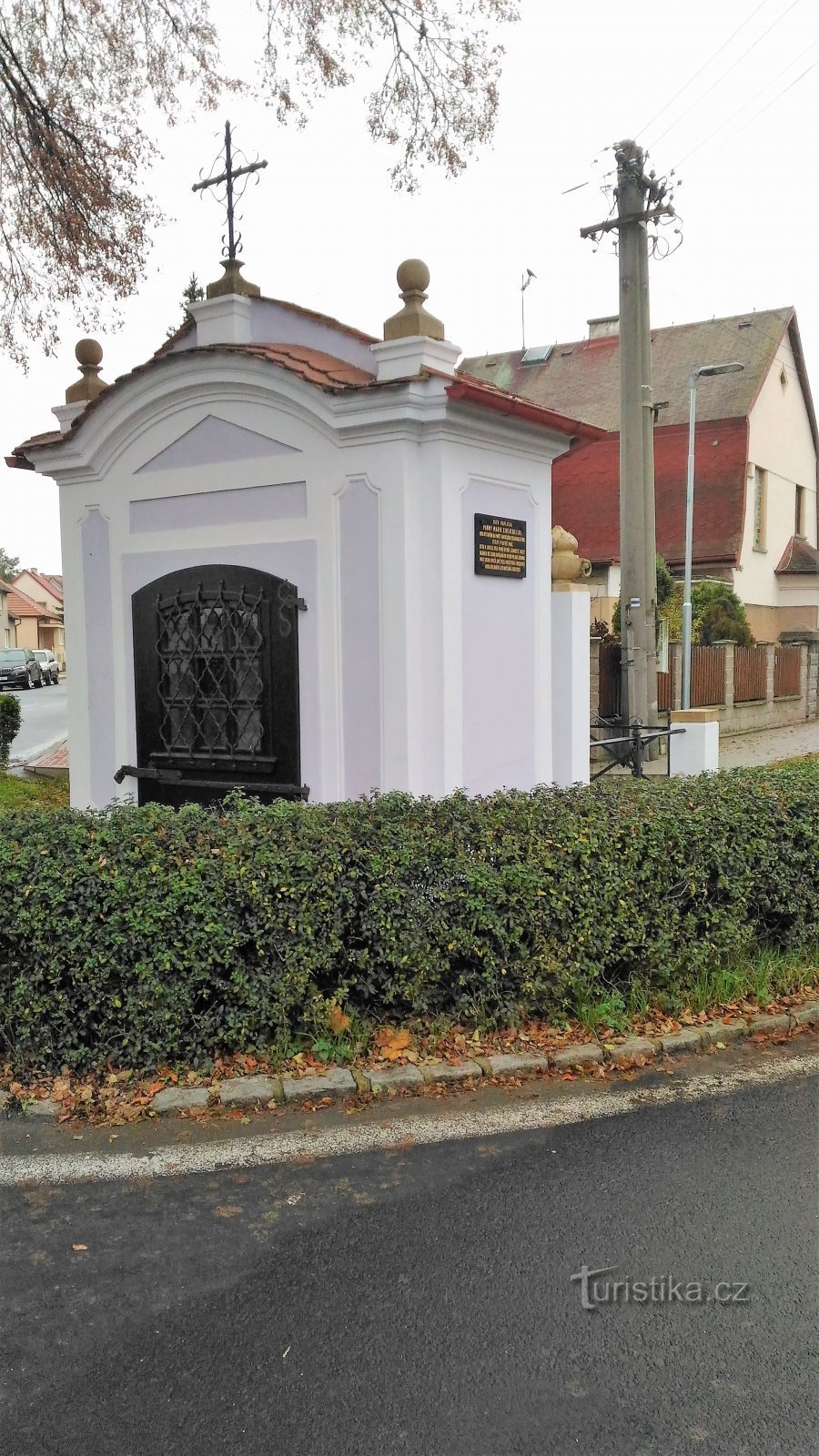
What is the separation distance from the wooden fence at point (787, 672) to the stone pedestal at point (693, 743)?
1611cm

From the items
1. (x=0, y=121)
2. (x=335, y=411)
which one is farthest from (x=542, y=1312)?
(x=0, y=121)

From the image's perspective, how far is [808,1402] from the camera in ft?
9.47

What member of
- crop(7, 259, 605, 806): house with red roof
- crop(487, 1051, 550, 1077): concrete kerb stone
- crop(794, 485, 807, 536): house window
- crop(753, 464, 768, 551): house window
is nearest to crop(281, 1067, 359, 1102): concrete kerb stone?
crop(487, 1051, 550, 1077): concrete kerb stone

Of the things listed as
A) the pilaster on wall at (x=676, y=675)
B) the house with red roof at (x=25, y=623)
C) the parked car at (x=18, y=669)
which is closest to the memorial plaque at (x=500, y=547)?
the pilaster on wall at (x=676, y=675)

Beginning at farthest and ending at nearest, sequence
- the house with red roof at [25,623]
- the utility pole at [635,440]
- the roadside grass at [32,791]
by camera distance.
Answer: the house with red roof at [25,623]
the utility pole at [635,440]
the roadside grass at [32,791]

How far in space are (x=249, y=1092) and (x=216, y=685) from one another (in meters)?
3.19

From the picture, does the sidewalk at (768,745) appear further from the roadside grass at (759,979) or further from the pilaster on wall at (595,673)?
the roadside grass at (759,979)

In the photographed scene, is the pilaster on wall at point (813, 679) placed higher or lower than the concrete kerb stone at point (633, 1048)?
higher

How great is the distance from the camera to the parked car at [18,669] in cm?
4650

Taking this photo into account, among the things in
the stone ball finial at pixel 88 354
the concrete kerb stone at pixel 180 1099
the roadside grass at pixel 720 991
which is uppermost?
the stone ball finial at pixel 88 354

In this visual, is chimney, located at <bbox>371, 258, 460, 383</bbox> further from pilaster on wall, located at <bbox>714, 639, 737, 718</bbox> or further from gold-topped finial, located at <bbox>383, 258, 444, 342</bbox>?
pilaster on wall, located at <bbox>714, 639, 737, 718</bbox>

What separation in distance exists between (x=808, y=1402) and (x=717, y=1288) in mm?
478

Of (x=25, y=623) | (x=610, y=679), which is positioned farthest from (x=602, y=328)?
(x=25, y=623)

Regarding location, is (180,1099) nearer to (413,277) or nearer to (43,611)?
(413,277)
